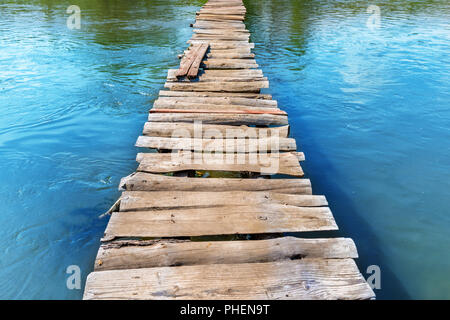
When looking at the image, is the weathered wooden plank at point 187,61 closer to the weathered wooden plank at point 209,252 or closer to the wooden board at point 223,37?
the wooden board at point 223,37

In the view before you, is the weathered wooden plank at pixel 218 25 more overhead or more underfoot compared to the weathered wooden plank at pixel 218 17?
more underfoot

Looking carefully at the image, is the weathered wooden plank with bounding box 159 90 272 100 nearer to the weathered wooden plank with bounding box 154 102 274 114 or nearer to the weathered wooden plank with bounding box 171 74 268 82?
the weathered wooden plank with bounding box 154 102 274 114

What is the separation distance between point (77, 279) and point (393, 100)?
908 centimetres

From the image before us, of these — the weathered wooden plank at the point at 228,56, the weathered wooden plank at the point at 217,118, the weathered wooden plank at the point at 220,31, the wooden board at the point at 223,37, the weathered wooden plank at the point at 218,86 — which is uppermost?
the weathered wooden plank at the point at 220,31

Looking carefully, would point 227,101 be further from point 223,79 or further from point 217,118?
point 223,79

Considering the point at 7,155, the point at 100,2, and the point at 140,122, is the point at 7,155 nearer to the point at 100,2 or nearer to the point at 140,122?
the point at 140,122

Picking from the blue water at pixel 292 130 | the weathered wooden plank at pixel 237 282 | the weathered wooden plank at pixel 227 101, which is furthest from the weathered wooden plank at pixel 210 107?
the weathered wooden plank at pixel 237 282

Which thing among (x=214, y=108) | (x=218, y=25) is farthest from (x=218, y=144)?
(x=218, y=25)

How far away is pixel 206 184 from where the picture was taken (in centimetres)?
440

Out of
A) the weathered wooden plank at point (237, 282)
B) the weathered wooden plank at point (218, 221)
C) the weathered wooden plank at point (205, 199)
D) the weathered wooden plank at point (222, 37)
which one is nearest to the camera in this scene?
the weathered wooden plank at point (237, 282)

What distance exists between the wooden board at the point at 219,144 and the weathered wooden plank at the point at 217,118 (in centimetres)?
76

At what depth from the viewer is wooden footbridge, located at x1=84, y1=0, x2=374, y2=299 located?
9.85ft

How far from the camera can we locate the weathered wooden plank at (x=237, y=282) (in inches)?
115

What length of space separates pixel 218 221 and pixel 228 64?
21.3 feet
